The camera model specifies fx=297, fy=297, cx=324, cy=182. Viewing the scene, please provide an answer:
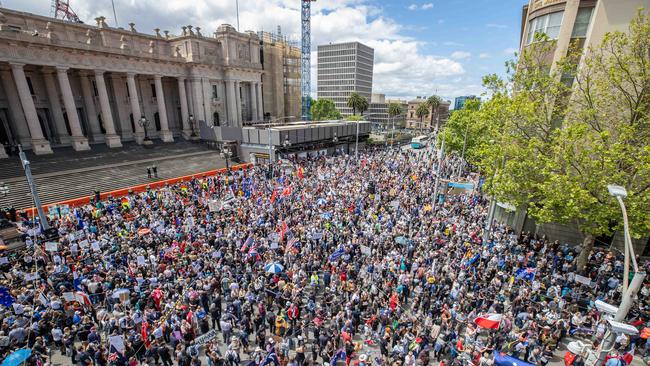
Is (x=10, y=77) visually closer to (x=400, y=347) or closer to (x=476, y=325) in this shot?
(x=400, y=347)

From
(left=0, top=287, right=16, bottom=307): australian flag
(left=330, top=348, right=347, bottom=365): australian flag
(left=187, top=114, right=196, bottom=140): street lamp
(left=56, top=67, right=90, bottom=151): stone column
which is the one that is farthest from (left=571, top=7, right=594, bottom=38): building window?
(left=187, top=114, right=196, bottom=140): street lamp

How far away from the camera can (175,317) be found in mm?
11383

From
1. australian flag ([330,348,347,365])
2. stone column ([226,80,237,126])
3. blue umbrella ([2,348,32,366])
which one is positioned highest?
stone column ([226,80,237,126])

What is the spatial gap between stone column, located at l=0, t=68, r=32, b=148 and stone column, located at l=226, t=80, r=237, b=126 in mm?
27577

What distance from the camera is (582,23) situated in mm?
18375

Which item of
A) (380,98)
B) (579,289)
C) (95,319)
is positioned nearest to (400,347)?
(579,289)

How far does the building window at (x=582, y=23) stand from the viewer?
59.3ft

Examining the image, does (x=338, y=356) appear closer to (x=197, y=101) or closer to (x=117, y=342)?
(x=117, y=342)

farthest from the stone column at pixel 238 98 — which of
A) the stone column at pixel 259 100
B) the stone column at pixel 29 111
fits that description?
the stone column at pixel 29 111

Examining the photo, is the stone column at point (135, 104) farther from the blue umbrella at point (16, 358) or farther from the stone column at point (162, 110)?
the blue umbrella at point (16, 358)

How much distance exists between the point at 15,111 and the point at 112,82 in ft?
39.2

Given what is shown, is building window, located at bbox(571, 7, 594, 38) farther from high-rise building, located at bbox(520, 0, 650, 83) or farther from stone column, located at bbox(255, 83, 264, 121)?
stone column, located at bbox(255, 83, 264, 121)

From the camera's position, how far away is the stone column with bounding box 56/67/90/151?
113ft

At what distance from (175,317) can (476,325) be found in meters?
11.9
